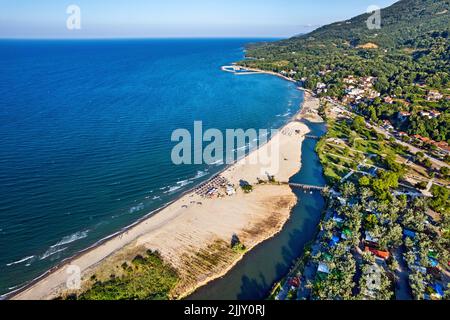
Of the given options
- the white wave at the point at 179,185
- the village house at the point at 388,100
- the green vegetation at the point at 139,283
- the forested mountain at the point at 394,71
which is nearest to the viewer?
the green vegetation at the point at 139,283

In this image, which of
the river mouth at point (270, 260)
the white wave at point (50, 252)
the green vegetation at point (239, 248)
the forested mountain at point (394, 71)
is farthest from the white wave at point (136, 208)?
the forested mountain at point (394, 71)

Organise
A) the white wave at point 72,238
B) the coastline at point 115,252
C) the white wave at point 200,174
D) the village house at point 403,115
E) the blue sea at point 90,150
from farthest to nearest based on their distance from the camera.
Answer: the village house at point 403,115
the white wave at point 200,174
the blue sea at point 90,150
the white wave at point 72,238
the coastline at point 115,252

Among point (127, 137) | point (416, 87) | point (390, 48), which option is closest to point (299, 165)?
point (127, 137)

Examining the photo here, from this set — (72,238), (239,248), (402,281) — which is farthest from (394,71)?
(72,238)

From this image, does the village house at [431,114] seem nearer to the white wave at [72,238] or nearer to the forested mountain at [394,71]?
the forested mountain at [394,71]

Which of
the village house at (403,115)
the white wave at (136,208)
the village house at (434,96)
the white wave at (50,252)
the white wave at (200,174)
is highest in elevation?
the village house at (434,96)

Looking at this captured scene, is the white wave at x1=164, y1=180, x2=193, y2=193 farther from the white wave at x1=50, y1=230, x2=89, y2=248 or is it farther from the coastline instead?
the white wave at x1=50, y1=230, x2=89, y2=248
